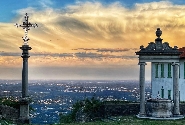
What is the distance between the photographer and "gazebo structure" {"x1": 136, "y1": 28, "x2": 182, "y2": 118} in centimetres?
2823

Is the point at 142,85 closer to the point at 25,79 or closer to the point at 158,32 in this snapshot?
the point at 158,32

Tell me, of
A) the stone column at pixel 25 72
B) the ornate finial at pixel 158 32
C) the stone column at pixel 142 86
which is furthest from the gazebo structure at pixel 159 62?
the stone column at pixel 25 72

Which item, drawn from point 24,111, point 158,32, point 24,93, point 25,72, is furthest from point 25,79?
point 158,32

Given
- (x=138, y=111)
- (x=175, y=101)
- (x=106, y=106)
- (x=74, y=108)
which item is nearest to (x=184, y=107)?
(x=175, y=101)

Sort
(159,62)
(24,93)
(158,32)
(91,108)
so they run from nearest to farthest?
(24,93) < (159,62) < (158,32) < (91,108)

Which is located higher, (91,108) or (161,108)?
(161,108)

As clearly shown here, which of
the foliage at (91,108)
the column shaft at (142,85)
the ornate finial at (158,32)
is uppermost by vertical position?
the ornate finial at (158,32)

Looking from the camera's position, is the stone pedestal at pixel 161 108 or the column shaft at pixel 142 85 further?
the column shaft at pixel 142 85

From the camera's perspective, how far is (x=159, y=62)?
28.7m

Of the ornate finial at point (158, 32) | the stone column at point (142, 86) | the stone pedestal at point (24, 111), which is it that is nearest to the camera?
the stone pedestal at point (24, 111)

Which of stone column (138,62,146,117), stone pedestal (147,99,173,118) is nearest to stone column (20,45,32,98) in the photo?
stone column (138,62,146,117)

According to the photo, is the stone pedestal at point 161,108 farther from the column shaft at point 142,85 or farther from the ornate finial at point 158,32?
the ornate finial at point 158,32

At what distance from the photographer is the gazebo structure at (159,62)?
28234 mm

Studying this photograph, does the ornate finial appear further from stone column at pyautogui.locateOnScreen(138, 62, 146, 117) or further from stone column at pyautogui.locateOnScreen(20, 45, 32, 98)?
stone column at pyautogui.locateOnScreen(20, 45, 32, 98)
